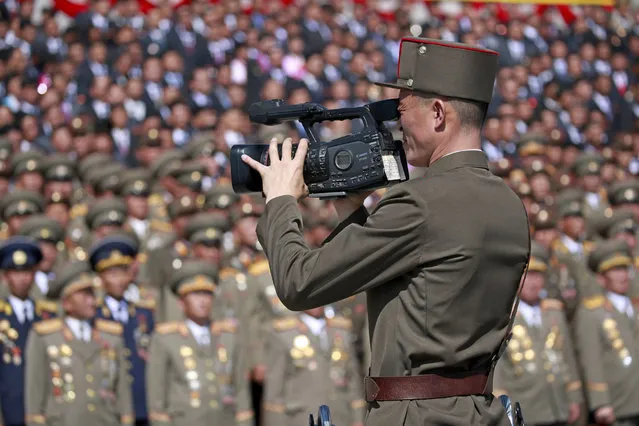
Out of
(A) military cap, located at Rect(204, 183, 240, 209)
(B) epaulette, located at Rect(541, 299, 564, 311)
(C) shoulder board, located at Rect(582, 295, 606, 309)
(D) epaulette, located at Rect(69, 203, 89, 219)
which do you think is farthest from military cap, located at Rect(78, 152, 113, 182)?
(C) shoulder board, located at Rect(582, 295, 606, 309)

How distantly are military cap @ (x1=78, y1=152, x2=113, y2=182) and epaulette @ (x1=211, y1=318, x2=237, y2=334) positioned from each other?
3.28 m

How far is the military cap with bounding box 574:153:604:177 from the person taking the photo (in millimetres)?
11023

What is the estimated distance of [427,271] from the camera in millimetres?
2473

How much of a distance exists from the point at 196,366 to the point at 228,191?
240 centimetres

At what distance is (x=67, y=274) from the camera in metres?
6.96

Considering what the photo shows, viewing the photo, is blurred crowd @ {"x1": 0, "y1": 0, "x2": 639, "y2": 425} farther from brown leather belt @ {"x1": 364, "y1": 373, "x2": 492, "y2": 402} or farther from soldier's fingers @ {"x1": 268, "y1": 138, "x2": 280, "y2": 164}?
brown leather belt @ {"x1": 364, "y1": 373, "x2": 492, "y2": 402}

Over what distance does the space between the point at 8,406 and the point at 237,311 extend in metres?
1.65

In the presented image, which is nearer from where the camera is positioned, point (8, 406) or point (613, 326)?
point (8, 406)

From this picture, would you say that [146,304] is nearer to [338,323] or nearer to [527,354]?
[338,323]

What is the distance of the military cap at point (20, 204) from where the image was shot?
28.1ft

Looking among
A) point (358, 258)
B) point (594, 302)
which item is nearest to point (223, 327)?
point (594, 302)

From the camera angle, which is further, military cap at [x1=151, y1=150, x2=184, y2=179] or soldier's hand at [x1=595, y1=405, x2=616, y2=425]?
military cap at [x1=151, y1=150, x2=184, y2=179]

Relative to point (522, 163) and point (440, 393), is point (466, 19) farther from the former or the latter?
point (440, 393)

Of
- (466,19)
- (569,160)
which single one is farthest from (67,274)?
(466,19)
